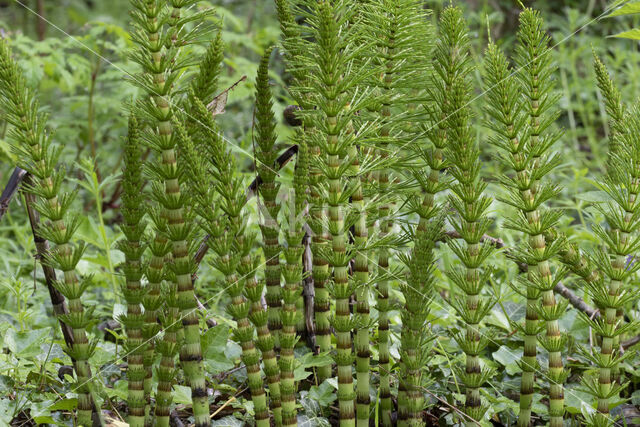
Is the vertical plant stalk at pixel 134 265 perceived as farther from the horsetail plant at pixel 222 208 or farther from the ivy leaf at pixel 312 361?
the ivy leaf at pixel 312 361

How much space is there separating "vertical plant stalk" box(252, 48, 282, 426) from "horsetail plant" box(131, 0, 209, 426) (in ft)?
0.43

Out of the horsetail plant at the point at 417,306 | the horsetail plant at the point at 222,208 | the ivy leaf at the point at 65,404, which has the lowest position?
the ivy leaf at the point at 65,404

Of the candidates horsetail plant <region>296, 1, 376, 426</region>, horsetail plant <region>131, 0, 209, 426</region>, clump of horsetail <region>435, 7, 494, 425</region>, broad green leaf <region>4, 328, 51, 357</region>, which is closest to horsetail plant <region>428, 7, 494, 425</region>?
clump of horsetail <region>435, 7, 494, 425</region>

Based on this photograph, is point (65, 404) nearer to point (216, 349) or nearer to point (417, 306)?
point (216, 349)

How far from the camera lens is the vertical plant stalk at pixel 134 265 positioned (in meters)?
1.10

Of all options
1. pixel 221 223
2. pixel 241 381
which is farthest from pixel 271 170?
pixel 241 381

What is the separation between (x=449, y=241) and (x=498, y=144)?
197 millimetres

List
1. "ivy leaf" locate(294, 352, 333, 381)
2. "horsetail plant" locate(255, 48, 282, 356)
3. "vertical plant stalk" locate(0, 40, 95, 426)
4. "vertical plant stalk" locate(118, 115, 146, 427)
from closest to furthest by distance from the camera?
1. "vertical plant stalk" locate(0, 40, 95, 426)
2. "vertical plant stalk" locate(118, 115, 146, 427)
3. "horsetail plant" locate(255, 48, 282, 356)
4. "ivy leaf" locate(294, 352, 333, 381)

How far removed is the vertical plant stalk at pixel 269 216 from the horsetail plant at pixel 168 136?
132 mm

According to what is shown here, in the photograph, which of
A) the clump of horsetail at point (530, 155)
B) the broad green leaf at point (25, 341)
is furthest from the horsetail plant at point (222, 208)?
the broad green leaf at point (25, 341)

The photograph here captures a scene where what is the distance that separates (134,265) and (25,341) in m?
0.59

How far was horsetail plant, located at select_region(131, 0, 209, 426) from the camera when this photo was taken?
100cm

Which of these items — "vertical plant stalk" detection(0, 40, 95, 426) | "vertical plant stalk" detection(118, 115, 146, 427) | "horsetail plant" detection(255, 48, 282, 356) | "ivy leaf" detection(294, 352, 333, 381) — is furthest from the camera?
"ivy leaf" detection(294, 352, 333, 381)

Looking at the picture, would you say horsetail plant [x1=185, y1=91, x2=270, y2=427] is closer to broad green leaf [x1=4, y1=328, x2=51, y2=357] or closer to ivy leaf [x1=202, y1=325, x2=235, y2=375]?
ivy leaf [x1=202, y1=325, x2=235, y2=375]
